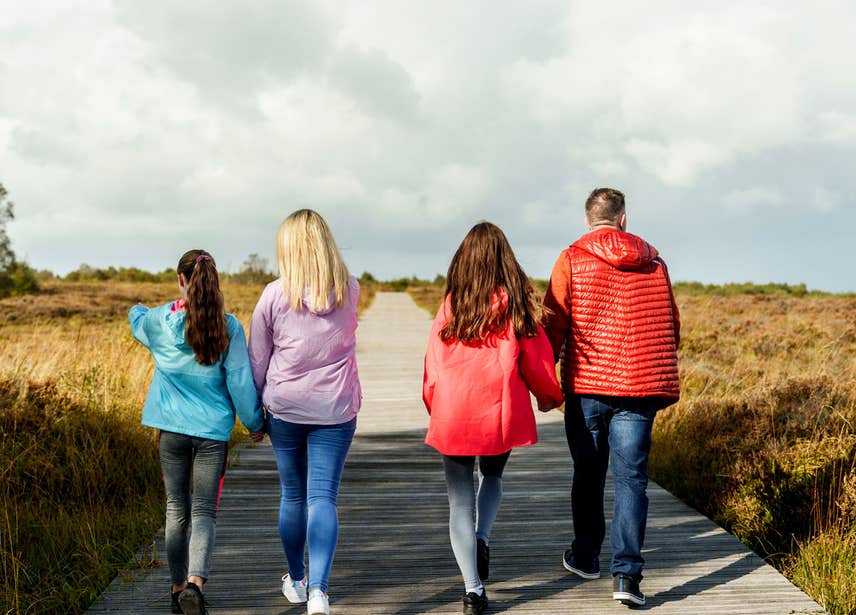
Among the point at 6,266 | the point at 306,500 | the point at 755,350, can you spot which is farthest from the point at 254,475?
the point at 6,266

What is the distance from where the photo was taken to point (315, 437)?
349 cm

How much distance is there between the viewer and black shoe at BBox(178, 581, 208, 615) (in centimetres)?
339

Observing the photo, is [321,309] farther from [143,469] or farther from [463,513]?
[143,469]

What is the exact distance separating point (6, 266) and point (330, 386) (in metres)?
45.4

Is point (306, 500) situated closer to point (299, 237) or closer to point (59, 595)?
point (299, 237)

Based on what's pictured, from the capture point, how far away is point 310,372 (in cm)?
344

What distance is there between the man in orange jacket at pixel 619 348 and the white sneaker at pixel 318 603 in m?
1.43

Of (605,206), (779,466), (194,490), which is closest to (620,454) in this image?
(605,206)

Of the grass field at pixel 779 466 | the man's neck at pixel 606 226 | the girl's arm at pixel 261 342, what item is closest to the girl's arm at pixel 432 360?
the girl's arm at pixel 261 342

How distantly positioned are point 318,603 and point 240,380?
1.06 m

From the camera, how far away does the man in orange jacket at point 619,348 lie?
12.3 feet

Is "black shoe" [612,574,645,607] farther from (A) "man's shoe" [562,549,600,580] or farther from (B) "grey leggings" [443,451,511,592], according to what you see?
(B) "grey leggings" [443,451,511,592]

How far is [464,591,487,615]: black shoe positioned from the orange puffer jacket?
1.10 m

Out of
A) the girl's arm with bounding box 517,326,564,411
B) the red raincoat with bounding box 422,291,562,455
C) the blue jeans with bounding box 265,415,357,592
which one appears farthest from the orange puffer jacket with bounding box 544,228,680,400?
the blue jeans with bounding box 265,415,357,592
